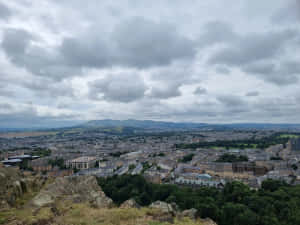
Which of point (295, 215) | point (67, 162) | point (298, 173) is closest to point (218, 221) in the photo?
point (295, 215)

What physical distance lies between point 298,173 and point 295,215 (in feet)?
161

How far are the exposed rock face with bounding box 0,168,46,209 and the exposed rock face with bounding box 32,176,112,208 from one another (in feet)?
6.87

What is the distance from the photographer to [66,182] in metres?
29.1

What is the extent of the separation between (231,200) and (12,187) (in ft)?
121

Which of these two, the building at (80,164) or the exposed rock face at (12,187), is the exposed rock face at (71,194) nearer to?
the exposed rock face at (12,187)

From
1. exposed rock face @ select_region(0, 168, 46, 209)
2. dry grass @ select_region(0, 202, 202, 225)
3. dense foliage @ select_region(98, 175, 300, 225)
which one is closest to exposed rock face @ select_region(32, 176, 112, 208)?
dry grass @ select_region(0, 202, 202, 225)

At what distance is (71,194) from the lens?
25625 millimetres

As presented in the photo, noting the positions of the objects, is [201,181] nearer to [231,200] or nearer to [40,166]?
[231,200]

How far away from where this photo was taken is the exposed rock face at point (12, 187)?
2068 cm

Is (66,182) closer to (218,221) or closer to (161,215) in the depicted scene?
(161,215)

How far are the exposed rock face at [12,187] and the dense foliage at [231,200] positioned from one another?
66.0 feet

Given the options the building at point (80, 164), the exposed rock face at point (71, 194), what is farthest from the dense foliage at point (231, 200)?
the building at point (80, 164)

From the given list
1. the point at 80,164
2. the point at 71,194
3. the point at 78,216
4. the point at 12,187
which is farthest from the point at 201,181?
the point at 80,164

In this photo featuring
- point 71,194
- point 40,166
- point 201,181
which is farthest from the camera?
point 40,166
